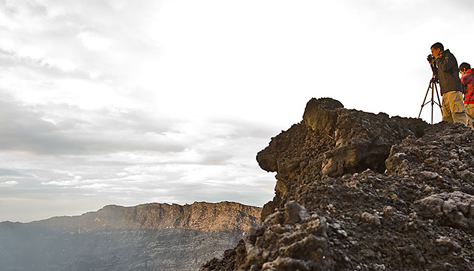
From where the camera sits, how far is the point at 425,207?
3936mm

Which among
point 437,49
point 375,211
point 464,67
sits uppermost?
point 464,67

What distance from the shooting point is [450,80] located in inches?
320

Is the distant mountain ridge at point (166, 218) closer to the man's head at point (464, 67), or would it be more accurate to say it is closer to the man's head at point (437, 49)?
the man's head at point (464, 67)

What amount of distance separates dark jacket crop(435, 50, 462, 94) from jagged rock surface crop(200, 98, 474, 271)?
2.10 meters

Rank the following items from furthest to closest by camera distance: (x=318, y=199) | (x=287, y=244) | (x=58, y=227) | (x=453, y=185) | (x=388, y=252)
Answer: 1. (x=58, y=227)
2. (x=453, y=185)
3. (x=318, y=199)
4. (x=388, y=252)
5. (x=287, y=244)

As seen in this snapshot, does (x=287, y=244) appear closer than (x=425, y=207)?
Yes

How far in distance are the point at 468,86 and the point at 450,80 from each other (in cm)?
146

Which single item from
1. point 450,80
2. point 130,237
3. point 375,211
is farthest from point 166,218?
point 375,211

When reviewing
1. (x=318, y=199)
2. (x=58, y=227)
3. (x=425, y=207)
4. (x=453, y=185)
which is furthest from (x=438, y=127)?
(x=58, y=227)

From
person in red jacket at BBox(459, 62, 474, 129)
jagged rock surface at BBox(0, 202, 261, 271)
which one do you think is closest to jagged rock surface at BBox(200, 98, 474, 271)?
person in red jacket at BBox(459, 62, 474, 129)

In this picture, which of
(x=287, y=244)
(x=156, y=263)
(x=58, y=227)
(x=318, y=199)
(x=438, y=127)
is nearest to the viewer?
(x=287, y=244)

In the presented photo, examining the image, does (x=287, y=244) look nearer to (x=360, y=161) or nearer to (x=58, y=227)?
(x=360, y=161)

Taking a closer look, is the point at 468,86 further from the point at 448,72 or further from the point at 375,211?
the point at 375,211

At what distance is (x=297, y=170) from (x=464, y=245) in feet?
12.7
